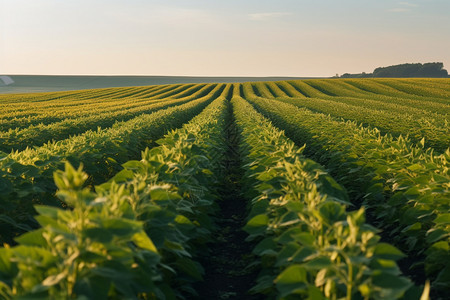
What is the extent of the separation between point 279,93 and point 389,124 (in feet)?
140

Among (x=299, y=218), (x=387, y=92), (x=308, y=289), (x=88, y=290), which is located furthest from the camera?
(x=387, y=92)

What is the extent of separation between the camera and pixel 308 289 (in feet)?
8.85

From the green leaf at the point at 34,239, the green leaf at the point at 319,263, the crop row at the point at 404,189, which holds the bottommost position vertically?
the crop row at the point at 404,189

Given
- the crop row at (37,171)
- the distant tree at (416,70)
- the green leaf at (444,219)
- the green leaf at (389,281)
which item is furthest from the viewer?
the distant tree at (416,70)

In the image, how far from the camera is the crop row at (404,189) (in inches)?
190

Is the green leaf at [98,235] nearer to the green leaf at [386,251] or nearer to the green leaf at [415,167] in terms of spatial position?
the green leaf at [386,251]

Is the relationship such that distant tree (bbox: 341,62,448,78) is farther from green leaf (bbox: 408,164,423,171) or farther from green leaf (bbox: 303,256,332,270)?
green leaf (bbox: 303,256,332,270)

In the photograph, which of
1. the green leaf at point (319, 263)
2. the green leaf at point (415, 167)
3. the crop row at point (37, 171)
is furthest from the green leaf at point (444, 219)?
the crop row at point (37, 171)

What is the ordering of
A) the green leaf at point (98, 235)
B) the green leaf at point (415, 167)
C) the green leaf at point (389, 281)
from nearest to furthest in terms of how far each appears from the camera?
the green leaf at point (98, 235) → the green leaf at point (389, 281) → the green leaf at point (415, 167)

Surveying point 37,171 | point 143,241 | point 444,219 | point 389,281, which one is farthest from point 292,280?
point 37,171

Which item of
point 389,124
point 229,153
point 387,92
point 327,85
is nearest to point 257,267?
point 229,153

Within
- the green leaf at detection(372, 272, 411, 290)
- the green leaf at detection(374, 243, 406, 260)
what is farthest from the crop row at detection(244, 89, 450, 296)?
the green leaf at detection(372, 272, 411, 290)

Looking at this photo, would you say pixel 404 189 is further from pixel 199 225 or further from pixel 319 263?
pixel 319 263

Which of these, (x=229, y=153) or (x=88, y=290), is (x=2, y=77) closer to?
(x=229, y=153)
